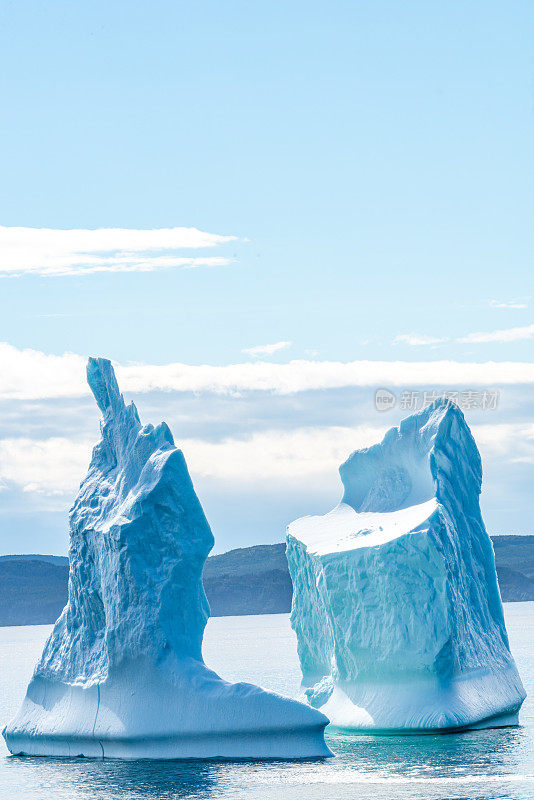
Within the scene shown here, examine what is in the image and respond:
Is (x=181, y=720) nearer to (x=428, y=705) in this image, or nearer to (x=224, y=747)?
(x=224, y=747)

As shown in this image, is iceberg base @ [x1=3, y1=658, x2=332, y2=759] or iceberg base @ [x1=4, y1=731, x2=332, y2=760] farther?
iceberg base @ [x1=4, y1=731, x2=332, y2=760]

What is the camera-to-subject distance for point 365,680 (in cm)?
2458

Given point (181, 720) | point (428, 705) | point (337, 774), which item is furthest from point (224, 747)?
point (428, 705)

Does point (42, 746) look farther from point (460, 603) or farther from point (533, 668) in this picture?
point (533, 668)

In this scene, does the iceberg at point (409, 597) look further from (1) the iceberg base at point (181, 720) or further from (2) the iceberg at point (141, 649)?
(2) the iceberg at point (141, 649)

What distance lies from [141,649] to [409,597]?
576 centimetres

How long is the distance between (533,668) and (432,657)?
23.2 metres

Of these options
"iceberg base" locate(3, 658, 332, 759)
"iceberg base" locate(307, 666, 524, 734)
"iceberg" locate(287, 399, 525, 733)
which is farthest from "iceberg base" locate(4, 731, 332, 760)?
"iceberg" locate(287, 399, 525, 733)

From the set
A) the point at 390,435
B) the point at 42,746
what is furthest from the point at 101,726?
the point at 390,435

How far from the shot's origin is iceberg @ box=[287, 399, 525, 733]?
23672 mm

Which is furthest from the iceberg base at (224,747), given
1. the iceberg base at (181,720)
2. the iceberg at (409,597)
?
the iceberg at (409,597)

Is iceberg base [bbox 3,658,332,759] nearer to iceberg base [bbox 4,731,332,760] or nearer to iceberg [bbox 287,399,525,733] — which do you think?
iceberg base [bbox 4,731,332,760]

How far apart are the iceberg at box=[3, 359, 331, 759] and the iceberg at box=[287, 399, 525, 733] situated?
357 centimetres

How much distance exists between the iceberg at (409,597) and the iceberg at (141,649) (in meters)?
3.57
